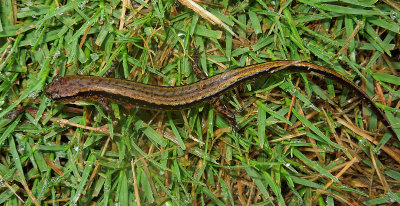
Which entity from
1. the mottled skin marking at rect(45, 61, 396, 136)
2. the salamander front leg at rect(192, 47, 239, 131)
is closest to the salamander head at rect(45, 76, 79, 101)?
the mottled skin marking at rect(45, 61, 396, 136)

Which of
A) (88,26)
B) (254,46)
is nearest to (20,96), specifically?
(88,26)

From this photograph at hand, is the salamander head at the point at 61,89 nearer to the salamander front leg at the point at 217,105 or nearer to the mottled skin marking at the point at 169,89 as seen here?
the mottled skin marking at the point at 169,89

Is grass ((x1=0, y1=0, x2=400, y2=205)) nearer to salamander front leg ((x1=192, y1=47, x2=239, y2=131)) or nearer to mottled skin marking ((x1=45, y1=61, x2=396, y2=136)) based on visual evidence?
salamander front leg ((x1=192, y1=47, x2=239, y2=131))

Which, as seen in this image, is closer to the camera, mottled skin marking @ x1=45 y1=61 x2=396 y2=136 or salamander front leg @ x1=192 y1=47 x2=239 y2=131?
mottled skin marking @ x1=45 y1=61 x2=396 y2=136

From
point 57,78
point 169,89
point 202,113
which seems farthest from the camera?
point 202,113

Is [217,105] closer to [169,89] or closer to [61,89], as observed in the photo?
[169,89]

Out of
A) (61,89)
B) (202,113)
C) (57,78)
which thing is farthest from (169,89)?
(57,78)
